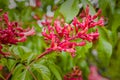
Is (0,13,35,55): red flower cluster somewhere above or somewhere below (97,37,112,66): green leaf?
above

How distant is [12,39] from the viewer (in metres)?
1.75

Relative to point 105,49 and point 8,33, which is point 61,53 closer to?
point 105,49

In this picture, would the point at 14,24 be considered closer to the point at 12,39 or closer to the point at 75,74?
the point at 12,39

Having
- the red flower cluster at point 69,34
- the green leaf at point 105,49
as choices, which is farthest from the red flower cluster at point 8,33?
the green leaf at point 105,49

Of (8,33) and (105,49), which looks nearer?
(8,33)

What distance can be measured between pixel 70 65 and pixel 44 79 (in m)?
0.57

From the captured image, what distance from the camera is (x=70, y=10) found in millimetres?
1787

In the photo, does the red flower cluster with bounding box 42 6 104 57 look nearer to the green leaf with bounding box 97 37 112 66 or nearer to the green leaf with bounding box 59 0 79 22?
the green leaf with bounding box 59 0 79 22

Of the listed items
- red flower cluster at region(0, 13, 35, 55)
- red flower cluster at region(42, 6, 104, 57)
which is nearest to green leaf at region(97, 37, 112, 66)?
red flower cluster at region(42, 6, 104, 57)

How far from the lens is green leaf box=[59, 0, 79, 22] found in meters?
1.77

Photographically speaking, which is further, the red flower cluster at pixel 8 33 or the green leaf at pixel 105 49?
the green leaf at pixel 105 49

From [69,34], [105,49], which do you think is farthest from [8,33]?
[105,49]

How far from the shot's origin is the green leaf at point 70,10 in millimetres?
1770

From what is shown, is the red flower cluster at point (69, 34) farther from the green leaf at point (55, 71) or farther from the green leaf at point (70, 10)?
the green leaf at point (55, 71)
